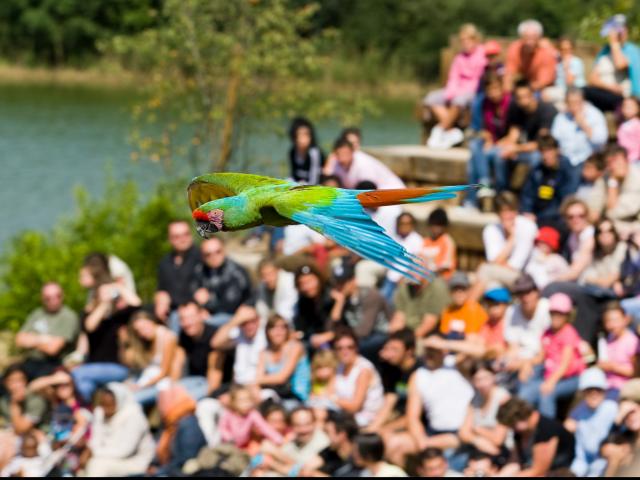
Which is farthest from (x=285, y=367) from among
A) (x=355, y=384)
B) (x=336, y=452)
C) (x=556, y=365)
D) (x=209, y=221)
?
(x=209, y=221)

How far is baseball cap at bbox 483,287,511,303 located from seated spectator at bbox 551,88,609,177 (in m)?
1.56

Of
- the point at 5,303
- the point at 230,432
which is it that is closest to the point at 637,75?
the point at 230,432

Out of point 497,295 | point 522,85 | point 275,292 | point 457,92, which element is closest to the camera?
point 497,295

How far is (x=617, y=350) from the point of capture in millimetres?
6465

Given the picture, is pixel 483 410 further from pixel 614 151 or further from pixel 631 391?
pixel 614 151

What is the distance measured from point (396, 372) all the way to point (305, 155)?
2108mm

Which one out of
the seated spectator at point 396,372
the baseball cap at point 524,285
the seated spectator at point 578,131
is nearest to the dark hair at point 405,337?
the seated spectator at point 396,372

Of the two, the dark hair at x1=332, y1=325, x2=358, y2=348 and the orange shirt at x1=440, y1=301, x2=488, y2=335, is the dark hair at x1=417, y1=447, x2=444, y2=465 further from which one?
the orange shirt at x1=440, y1=301, x2=488, y2=335

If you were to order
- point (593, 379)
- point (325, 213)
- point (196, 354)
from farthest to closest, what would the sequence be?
1. point (196, 354)
2. point (593, 379)
3. point (325, 213)

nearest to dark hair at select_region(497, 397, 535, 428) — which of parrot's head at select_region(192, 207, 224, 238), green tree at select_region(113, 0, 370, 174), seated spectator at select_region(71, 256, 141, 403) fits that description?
seated spectator at select_region(71, 256, 141, 403)

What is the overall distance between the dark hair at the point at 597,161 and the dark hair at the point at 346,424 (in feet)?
7.67

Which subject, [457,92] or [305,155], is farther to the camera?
[457,92]

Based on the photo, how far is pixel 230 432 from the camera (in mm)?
6762

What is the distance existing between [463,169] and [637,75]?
143cm
